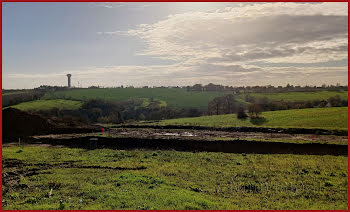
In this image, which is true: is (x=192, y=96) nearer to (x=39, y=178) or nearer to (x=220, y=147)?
(x=220, y=147)

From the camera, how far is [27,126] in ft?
152

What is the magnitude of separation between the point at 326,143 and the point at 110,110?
69.9 meters

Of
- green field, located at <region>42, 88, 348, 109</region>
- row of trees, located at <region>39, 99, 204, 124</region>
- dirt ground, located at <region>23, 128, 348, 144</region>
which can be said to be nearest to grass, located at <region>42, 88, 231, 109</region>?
green field, located at <region>42, 88, 348, 109</region>

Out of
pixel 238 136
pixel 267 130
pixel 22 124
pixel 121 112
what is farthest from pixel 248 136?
pixel 121 112

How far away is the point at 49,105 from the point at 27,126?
141 feet

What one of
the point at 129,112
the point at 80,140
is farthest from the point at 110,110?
the point at 80,140

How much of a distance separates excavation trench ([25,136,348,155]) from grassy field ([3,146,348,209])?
264 inches

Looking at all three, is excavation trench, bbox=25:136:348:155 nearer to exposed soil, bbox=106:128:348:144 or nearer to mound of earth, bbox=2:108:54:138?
exposed soil, bbox=106:128:348:144

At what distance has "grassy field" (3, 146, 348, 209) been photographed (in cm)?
1373

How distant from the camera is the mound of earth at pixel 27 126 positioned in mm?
44500

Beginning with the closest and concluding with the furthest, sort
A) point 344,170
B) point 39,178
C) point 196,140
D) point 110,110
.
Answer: point 39,178
point 344,170
point 196,140
point 110,110

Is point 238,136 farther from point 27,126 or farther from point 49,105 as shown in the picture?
point 49,105

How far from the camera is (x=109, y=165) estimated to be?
2269 centimetres

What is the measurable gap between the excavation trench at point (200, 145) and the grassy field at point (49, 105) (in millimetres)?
46631
